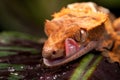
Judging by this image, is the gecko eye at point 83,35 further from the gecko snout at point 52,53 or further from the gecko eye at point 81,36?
the gecko snout at point 52,53

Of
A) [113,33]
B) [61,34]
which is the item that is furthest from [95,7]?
[61,34]

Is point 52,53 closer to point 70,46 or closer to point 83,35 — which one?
point 70,46

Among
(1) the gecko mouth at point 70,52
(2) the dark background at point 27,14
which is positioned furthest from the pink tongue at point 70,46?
(2) the dark background at point 27,14

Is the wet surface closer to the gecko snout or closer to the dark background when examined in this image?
the gecko snout

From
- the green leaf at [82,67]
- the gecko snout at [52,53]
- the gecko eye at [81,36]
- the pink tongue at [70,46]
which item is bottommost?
the green leaf at [82,67]

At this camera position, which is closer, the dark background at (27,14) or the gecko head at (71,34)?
the gecko head at (71,34)

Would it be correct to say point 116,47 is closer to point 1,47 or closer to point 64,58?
point 64,58
